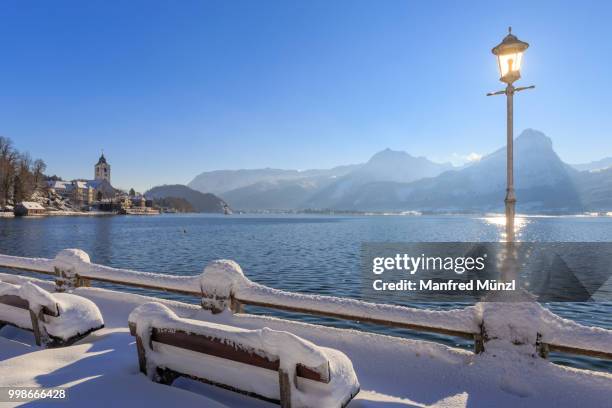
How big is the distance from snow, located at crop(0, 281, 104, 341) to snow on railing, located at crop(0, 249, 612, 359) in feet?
5.65

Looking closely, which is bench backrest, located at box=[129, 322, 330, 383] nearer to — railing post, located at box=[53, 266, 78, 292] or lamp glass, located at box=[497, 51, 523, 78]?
lamp glass, located at box=[497, 51, 523, 78]

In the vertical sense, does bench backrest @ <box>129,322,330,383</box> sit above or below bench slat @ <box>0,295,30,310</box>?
above

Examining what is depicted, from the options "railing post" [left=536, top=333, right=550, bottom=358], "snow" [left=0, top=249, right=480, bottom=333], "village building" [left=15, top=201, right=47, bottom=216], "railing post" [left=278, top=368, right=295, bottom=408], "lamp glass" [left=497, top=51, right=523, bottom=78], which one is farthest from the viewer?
"village building" [left=15, top=201, right=47, bottom=216]

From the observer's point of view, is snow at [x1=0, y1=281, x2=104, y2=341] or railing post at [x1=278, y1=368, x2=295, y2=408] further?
snow at [x1=0, y1=281, x2=104, y2=341]

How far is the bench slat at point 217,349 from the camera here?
3.19 metres

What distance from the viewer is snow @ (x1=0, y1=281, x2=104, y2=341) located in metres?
5.57

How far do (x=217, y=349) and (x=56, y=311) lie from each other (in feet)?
11.5

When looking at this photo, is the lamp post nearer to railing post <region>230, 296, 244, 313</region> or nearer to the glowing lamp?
the glowing lamp

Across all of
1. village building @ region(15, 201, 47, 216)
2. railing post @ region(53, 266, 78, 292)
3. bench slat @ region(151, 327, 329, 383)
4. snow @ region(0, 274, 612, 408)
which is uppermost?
village building @ region(15, 201, 47, 216)

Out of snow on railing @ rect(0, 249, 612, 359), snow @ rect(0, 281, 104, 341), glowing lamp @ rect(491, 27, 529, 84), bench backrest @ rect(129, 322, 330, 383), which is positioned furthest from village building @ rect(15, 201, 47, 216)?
glowing lamp @ rect(491, 27, 529, 84)

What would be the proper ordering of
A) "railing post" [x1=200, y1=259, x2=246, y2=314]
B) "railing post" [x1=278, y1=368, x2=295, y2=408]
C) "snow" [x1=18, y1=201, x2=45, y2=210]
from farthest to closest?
"snow" [x1=18, y1=201, x2=45, y2=210]
"railing post" [x1=200, y1=259, x2=246, y2=314]
"railing post" [x1=278, y1=368, x2=295, y2=408]

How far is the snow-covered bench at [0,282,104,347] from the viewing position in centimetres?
558

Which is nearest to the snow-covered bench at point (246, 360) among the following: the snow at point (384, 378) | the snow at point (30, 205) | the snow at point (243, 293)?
the snow at point (384, 378)

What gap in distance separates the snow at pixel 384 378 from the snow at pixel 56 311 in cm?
29
